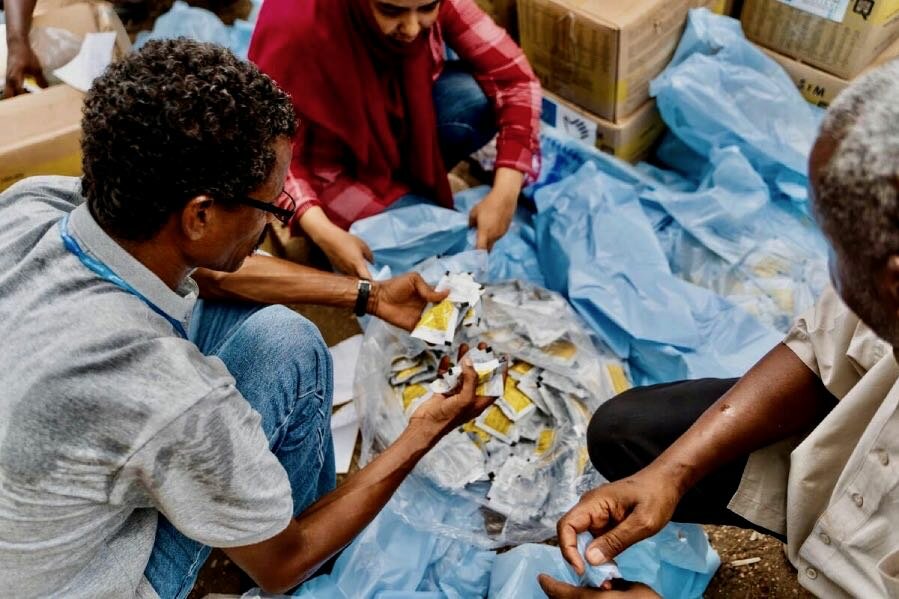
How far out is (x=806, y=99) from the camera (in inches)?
92.2

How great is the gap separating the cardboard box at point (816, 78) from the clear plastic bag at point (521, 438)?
3.60 feet

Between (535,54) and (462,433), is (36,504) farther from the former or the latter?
(535,54)

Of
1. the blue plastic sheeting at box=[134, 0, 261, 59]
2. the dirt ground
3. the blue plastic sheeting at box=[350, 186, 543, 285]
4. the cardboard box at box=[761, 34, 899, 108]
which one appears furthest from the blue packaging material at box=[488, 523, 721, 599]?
the blue plastic sheeting at box=[134, 0, 261, 59]

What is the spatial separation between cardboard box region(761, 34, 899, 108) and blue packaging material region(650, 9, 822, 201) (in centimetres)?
10

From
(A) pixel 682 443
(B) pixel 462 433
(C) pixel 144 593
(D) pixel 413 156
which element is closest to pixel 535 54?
(D) pixel 413 156

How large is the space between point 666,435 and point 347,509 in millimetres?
547

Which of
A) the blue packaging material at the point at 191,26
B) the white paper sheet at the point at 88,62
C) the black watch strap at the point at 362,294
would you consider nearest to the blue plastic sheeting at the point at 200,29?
the blue packaging material at the point at 191,26

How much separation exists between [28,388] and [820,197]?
89cm

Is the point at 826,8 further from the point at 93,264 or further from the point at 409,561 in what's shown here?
the point at 93,264

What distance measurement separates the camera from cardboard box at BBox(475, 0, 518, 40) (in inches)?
99.2

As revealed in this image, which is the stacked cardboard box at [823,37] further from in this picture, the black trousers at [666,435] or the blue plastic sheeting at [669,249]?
the black trousers at [666,435]

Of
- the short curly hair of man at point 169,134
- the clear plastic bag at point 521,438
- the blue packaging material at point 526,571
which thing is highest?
the short curly hair of man at point 169,134

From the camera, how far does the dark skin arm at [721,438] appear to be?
45.6 inches

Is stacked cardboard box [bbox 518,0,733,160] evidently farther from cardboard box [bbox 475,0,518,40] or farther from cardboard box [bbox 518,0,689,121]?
cardboard box [bbox 475,0,518,40]
